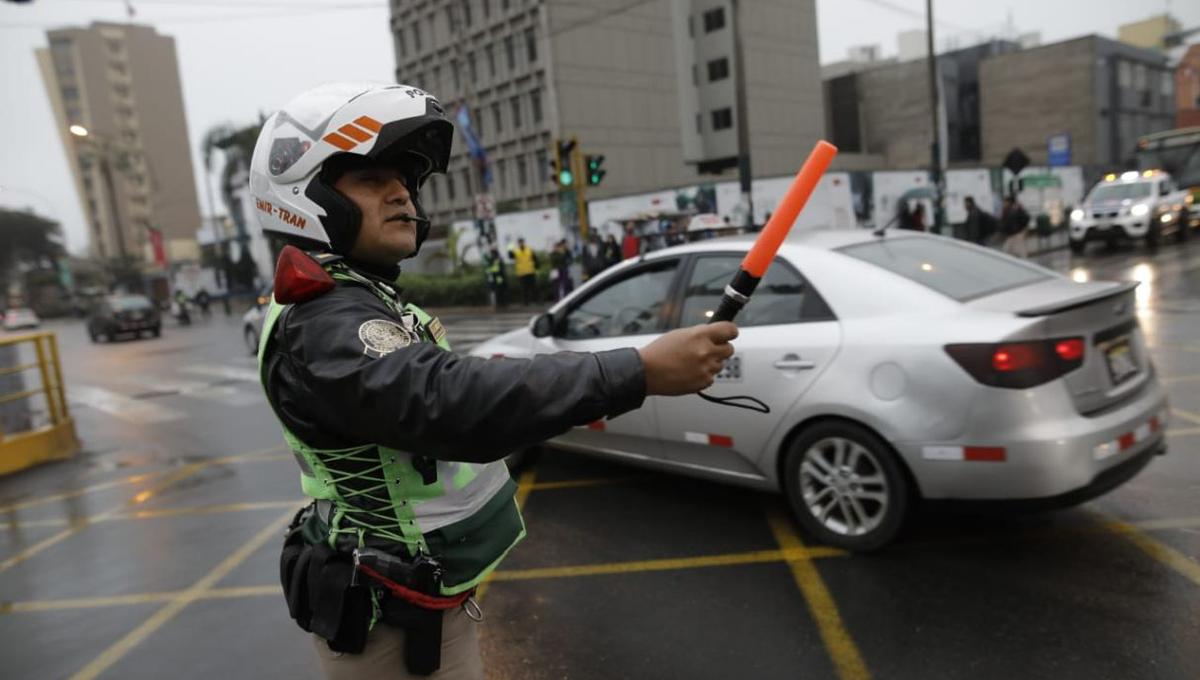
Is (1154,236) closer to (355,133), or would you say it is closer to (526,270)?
(526,270)

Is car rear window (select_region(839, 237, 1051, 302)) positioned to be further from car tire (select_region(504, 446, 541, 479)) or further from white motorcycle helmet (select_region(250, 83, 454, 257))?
white motorcycle helmet (select_region(250, 83, 454, 257))

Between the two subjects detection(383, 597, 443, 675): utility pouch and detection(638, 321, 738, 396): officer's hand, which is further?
detection(383, 597, 443, 675): utility pouch

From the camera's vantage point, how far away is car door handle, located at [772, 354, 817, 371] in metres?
3.76

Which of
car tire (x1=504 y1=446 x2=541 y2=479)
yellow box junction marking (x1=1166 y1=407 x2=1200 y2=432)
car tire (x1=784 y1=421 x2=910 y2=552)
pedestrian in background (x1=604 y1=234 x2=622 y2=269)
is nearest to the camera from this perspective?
car tire (x1=784 y1=421 x2=910 y2=552)

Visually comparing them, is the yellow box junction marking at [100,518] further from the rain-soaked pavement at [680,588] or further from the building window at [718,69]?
A: the building window at [718,69]

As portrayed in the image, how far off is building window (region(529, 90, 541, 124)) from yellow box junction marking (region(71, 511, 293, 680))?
144ft

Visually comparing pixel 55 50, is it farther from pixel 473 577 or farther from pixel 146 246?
pixel 473 577

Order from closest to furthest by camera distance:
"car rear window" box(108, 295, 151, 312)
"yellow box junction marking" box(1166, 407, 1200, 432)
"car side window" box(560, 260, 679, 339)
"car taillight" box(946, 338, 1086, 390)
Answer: "car taillight" box(946, 338, 1086, 390) → "car side window" box(560, 260, 679, 339) → "yellow box junction marking" box(1166, 407, 1200, 432) → "car rear window" box(108, 295, 151, 312)

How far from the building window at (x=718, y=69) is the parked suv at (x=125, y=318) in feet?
126

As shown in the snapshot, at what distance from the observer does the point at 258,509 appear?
5.49 metres

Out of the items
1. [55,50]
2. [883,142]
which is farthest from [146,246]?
[883,142]

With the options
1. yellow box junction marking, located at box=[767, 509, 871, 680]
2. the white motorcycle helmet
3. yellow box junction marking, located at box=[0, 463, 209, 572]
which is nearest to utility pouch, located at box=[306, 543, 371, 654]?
the white motorcycle helmet

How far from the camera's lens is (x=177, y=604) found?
3957mm

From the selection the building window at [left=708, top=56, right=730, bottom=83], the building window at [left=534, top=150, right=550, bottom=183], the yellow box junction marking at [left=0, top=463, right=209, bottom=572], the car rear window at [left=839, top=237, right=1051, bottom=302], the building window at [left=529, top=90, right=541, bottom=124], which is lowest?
the yellow box junction marking at [left=0, top=463, right=209, bottom=572]
